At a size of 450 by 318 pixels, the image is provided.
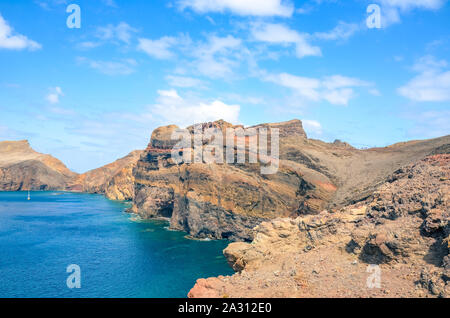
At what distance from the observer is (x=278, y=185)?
2904 inches

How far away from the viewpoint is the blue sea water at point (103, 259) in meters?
44.1

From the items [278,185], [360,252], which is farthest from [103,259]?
[360,252]

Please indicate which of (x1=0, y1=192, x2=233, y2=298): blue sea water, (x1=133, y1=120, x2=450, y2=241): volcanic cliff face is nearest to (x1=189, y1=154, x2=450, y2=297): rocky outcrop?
(x1=0, y1=192, x2=233, y2=298): blue sea water

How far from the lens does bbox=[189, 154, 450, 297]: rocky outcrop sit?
57.9 ft

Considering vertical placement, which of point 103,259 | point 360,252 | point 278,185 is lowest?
point 103,259

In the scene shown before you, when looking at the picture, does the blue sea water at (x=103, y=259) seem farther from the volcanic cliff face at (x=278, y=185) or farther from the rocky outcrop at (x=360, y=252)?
the rocky outcrop at (x=360, y=252)

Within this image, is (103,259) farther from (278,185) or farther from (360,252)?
(360,252)

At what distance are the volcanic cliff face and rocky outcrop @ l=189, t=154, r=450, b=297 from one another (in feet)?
112

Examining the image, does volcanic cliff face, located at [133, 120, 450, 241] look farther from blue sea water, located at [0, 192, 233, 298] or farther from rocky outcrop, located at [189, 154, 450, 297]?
rocky outcrop, located at [189, 154, 450, 297]

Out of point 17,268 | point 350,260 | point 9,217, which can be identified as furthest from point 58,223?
point 350,260

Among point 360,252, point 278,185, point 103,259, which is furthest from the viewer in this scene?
point 278,185

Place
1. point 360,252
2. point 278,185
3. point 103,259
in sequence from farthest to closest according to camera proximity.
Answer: point 278,185
point 103,259
point 360,252

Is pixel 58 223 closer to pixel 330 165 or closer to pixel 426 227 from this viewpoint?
pixel 330 165

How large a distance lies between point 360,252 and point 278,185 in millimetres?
51967
